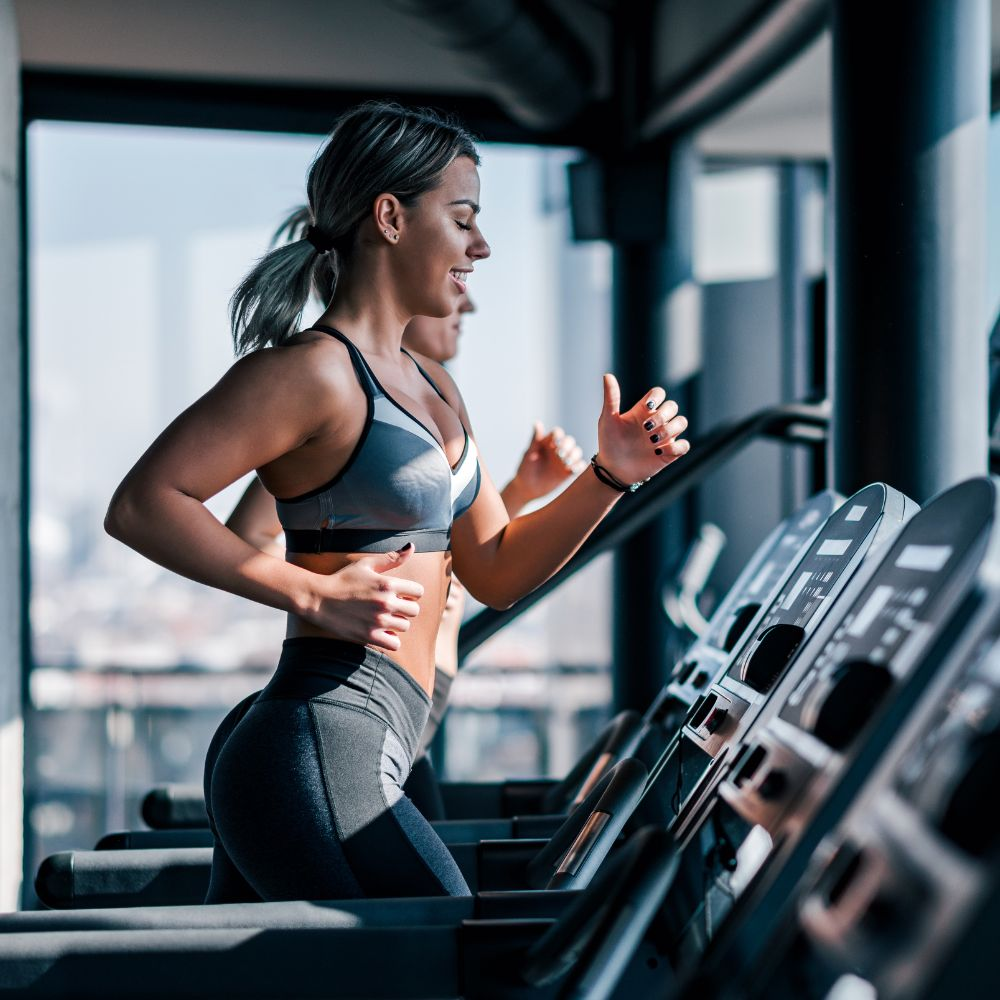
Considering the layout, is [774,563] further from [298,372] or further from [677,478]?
[298,372]

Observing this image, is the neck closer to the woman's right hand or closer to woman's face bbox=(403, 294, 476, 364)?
the woman's right hand

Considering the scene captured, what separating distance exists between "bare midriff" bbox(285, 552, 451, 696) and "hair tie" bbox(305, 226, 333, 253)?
45 centimetres

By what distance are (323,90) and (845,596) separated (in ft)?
10.9

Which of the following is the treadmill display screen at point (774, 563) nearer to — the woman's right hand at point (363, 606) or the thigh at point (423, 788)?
the thigh at point (423, 788)

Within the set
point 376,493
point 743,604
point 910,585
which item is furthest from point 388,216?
point 743,604

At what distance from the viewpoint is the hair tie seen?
1.72m

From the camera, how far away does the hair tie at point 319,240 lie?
1725 millimetres

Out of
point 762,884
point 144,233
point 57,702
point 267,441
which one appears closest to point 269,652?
point 57,702

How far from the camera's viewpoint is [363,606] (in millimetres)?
1451

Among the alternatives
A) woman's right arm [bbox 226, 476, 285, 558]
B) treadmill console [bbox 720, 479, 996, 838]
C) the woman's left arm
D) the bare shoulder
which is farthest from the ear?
treadmill console [bbox 720, 479, 996, 838]

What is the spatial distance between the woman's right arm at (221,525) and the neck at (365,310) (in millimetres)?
206

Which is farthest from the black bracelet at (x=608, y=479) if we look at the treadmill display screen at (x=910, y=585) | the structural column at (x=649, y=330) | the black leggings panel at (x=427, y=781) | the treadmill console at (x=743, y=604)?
the structural column at (x=649, y=330)

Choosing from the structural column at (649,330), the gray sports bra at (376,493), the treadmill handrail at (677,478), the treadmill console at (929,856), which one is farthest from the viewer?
the structural column at (649,330)

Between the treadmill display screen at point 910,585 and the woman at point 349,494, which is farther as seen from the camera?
A: the woman at point 349,494
